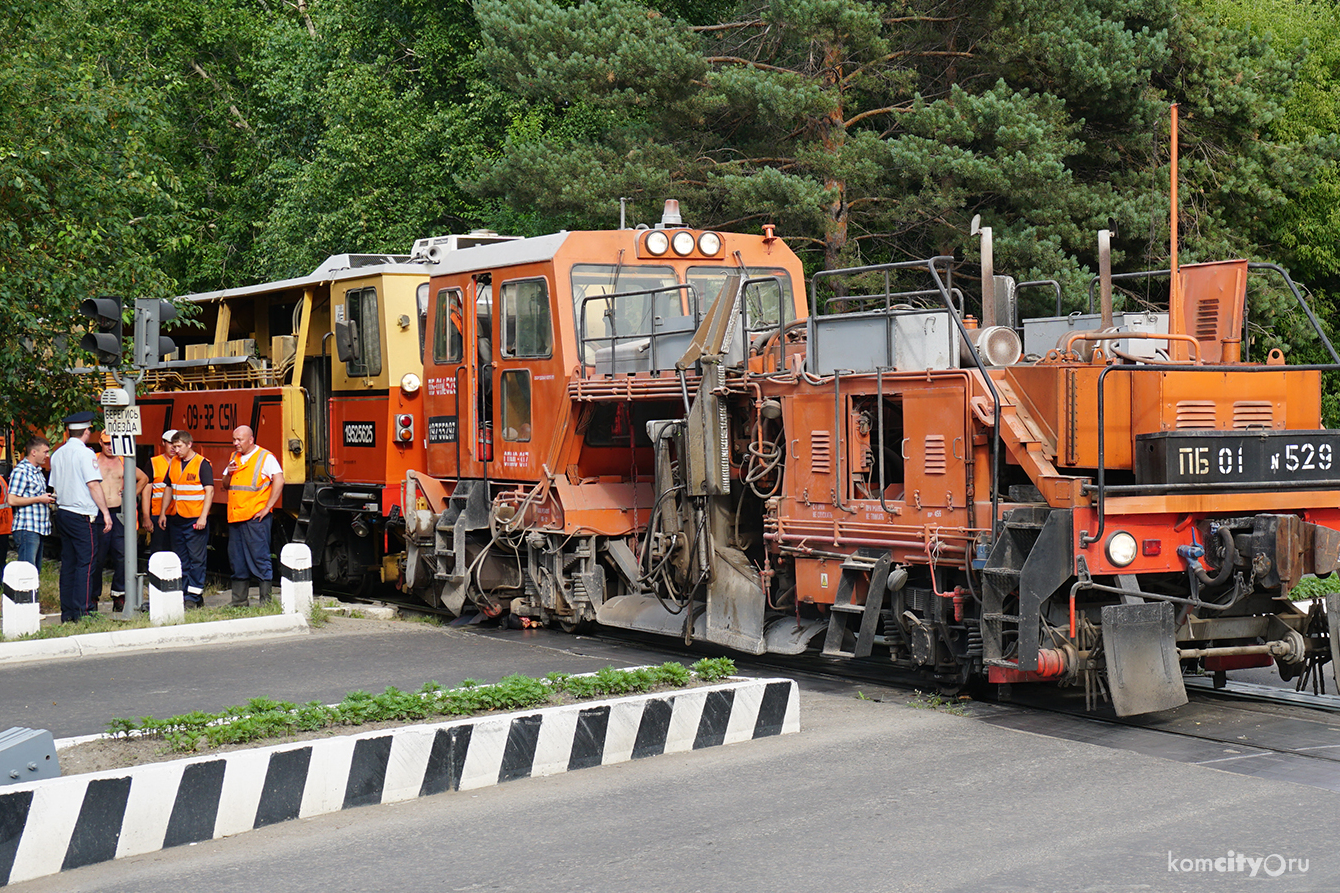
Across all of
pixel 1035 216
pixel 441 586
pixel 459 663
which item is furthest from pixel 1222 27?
pixel 459 663

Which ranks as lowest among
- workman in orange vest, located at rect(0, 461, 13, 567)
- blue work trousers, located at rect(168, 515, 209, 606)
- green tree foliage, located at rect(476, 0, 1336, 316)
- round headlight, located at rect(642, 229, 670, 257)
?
blue work trousers, located at rect(168, 515, 209, 606)

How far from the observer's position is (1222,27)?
21.0 meters

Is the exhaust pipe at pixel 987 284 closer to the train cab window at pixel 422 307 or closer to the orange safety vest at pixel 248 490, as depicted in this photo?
the train cab window at pixel 422 307

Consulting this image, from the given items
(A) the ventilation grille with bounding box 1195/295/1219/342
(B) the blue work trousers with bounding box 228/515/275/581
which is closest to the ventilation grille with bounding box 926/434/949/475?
(A) the ventilation grille with bounding box 1195/295/1219/342

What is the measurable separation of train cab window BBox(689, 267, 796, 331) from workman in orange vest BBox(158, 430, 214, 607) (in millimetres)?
5392

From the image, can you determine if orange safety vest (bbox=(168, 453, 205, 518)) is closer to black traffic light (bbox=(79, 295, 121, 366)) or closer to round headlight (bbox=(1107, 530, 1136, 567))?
black traffic light (bbox=(79, 295, 121, 366))

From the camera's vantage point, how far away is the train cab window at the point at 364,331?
14.7 meters

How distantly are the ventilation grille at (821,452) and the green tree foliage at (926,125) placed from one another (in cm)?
1005

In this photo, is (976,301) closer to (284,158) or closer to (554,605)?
(554,605)

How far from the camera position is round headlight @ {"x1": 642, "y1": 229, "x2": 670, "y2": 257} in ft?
40.4

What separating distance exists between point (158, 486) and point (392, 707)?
829 centimetres

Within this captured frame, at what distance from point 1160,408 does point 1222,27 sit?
14851 millimetres

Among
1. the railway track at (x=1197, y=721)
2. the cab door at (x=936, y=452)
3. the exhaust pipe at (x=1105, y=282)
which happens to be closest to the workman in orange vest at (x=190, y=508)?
the railway track at (x=1197, y=721)

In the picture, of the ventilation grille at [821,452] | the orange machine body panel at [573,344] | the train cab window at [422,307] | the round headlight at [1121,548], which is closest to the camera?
the round headlight at [1121,548]
